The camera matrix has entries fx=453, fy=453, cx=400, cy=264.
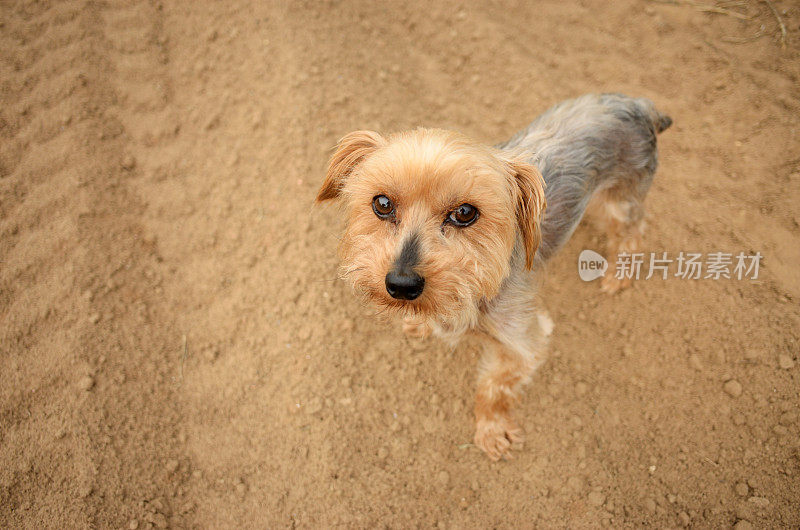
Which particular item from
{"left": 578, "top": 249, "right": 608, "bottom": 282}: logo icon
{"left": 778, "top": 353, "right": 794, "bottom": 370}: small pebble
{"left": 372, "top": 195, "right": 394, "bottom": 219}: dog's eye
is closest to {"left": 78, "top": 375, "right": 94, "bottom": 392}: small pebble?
{"left": 372, "top": 195, "right": 394, "bottom": 219}: dog's eye

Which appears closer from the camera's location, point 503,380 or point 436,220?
point 436,220

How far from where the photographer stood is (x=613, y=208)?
4070 millimetres

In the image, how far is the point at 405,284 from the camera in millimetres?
2338

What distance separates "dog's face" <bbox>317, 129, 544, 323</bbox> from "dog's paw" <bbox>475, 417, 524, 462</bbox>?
1.38 meters

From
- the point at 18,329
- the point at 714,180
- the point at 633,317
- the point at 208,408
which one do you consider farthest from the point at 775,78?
the point at 18,329

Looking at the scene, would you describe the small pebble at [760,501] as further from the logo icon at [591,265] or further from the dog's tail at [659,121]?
the dog's tail at [659,121]

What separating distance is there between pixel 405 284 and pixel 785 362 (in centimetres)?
371

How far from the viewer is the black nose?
7.68 feet

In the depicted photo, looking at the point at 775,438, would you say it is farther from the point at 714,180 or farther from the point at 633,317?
the point at 714,180

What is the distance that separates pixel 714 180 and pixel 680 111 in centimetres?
101

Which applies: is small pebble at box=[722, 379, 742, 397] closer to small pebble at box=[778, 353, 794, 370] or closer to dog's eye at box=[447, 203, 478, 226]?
small pebble at box=[778, 353, 794, 370]

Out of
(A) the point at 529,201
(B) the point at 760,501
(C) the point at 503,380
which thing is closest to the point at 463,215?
(A) the point at 529,201

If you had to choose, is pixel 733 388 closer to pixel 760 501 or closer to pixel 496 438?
pixel 760 501

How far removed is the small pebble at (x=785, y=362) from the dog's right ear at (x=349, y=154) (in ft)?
12.8
